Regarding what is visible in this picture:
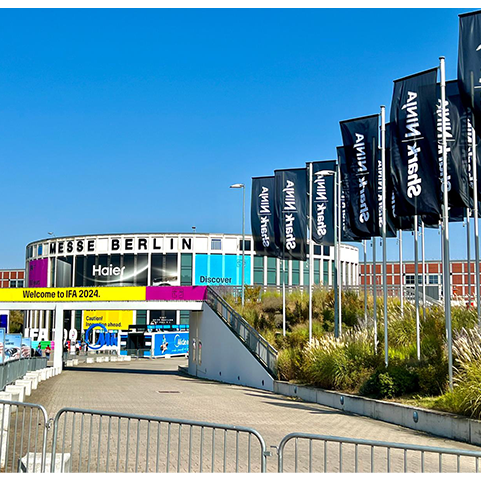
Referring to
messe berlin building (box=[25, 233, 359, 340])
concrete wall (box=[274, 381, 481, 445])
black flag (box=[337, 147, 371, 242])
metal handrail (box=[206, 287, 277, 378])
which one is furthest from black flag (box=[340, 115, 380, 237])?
messe berlin building (box=[25, 233, 359, 340])

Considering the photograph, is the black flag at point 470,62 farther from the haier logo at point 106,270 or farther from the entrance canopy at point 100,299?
the haier logo at point 106,270

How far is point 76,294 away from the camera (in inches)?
1539

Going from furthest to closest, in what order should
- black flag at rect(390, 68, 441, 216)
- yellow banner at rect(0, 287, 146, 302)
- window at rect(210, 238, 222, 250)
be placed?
window at rect(210, 238, 222, 250), yellow banner at rect(0, 287, 146, 302), black flag at rect(390, 68, 441, 216)

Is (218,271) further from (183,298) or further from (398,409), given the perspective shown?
(398,409)

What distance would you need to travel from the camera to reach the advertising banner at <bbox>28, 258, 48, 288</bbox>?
87.8 metres

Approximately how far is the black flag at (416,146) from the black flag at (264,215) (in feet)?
42.3

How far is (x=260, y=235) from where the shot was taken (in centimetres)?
3066

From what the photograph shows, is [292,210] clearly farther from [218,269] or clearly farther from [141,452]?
[218,269]

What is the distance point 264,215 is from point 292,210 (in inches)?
91.5

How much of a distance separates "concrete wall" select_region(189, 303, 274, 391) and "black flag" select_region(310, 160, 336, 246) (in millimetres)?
5831

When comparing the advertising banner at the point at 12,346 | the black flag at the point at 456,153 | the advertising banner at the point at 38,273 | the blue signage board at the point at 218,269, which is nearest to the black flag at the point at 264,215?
the advertising banner at the point at 12,346

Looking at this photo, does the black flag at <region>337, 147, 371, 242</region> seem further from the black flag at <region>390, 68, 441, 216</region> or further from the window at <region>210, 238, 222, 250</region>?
the window at <region>210, 238, 222, 250</region>

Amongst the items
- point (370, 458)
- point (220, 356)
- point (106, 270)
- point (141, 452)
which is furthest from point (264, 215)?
point (106, 270)

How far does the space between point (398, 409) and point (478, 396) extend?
117 inches
